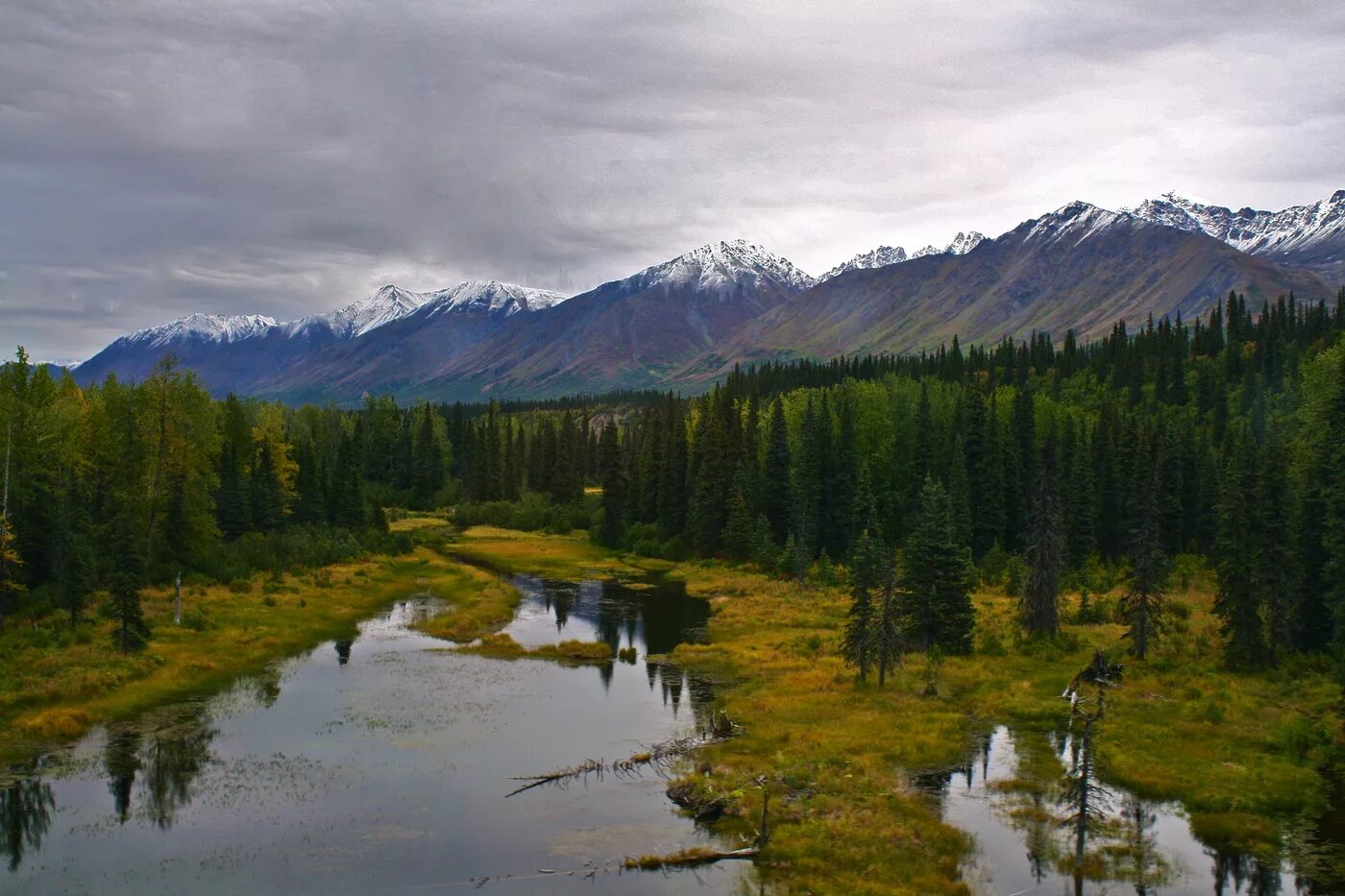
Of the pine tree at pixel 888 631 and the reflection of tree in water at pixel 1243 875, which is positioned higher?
the pine tree at pixel 888 631

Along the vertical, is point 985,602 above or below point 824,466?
below

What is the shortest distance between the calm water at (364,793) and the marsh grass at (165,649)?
7.63 feet

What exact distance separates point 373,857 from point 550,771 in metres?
9.58

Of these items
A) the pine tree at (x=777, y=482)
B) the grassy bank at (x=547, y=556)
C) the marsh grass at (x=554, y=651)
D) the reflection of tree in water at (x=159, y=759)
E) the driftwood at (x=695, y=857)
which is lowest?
the grassy bank at (x=547, y=556)

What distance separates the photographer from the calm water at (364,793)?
100ft

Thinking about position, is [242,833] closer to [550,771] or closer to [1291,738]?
[550,771]

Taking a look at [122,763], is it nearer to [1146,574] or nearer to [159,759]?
[159,759]

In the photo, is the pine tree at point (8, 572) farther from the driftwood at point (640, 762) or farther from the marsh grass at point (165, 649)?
the driftwood at point (640, 762)

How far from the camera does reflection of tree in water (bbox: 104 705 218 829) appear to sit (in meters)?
35.8

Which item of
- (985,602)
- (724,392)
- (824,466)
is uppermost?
(724,392)

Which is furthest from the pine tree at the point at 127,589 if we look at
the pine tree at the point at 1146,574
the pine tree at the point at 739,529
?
the pine tree at the point at 739,529

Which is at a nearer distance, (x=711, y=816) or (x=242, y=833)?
(x=242, y=833)

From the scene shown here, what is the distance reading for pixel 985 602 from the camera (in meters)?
80.8

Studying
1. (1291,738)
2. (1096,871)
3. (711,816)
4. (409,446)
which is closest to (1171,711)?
(1291,738)
